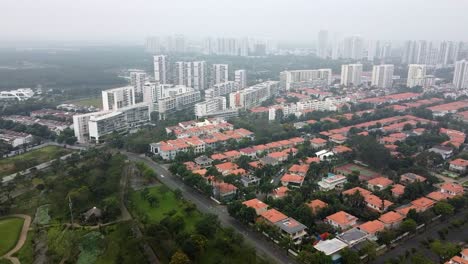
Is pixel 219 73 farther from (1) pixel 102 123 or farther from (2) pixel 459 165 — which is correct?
(2) pixel 459 165

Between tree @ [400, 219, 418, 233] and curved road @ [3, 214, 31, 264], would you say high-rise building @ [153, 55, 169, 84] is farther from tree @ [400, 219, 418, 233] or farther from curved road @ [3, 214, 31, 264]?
tree @ [400, 219, 418, 233]

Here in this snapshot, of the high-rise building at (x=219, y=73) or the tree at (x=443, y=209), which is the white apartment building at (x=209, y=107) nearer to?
the high-rise building at (x=219, y=73)

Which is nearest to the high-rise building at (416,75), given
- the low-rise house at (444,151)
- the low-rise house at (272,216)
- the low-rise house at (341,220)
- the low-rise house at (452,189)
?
the low-rise house at (444,151)

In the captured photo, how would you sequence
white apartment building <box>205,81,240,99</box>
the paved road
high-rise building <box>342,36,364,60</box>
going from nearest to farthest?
the paved road
white apartment building <box>205,81,240,99</box>
high-rise building <box>342,36,364,60</box>

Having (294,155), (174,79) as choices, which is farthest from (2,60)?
(294,155)

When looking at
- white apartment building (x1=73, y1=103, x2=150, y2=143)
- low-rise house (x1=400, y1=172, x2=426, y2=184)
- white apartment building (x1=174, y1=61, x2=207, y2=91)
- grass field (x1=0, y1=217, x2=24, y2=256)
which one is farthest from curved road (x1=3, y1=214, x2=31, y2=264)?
white apartment building (x1=174, y1=61, x2=207, y2=91)
